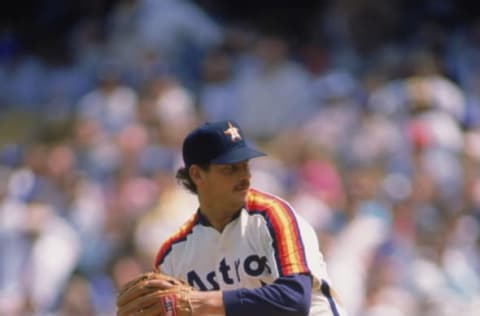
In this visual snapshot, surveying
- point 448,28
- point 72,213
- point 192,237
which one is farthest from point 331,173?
point 192,237

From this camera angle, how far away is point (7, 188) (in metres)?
12.1

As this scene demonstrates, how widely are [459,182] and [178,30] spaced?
12.3 ft

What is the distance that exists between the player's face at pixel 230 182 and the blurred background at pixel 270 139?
366 cm

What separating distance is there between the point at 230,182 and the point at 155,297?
2.03 feet

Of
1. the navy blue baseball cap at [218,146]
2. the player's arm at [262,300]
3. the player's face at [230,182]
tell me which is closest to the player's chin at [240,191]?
the player's face at [230,182]

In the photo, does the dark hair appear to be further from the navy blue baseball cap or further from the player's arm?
the player's arm

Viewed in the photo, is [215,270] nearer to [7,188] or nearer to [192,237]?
[192,237]

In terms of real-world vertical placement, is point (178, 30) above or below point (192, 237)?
above

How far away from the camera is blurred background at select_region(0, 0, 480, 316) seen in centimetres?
1062

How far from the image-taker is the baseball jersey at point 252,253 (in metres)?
6.23

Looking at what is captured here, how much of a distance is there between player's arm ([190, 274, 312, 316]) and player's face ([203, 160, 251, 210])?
465mm

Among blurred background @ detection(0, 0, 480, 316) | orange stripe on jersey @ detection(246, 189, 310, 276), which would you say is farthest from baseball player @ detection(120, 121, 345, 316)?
blurred background @ detection(0, 0, 480, 316)

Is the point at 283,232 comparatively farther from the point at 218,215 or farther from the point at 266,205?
the point at 218,215

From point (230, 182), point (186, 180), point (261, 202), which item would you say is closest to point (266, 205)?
point (261, 202)
